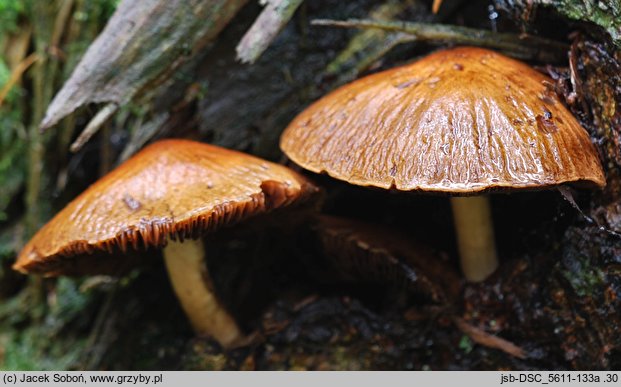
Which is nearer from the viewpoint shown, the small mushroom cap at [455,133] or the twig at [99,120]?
the small mushroom cap at [455,133]

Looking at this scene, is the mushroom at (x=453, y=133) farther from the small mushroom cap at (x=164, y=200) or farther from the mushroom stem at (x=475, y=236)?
the mushroom stem at (x=475, y=236)

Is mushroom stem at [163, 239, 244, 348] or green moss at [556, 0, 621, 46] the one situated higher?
green moss at [556, 0, 621, 46]

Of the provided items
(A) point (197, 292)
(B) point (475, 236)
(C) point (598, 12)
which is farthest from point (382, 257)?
(C) point (598, 12)

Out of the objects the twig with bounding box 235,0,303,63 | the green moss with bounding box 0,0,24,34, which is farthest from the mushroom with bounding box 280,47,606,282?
the green moss with bounding box 0,0,24,34

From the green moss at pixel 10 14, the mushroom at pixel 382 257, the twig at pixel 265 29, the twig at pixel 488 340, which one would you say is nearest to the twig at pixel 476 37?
the twig at pixel 265 29

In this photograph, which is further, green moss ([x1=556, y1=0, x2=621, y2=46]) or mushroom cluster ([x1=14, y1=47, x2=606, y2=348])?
green moss ([x1=556, y1=0, x2=621, y2=46])

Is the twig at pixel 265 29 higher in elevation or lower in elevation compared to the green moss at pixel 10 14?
lower

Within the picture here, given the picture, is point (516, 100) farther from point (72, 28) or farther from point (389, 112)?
point (72, 28)

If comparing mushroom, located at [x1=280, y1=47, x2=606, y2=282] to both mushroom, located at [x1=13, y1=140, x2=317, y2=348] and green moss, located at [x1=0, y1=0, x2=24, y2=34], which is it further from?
green moss, located at [x1=0, y1=0, x2=24, y2=34]

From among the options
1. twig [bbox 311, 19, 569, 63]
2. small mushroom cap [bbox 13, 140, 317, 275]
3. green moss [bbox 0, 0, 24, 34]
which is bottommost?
small mushroom cap [bbox 13, 140, 317, 275]
